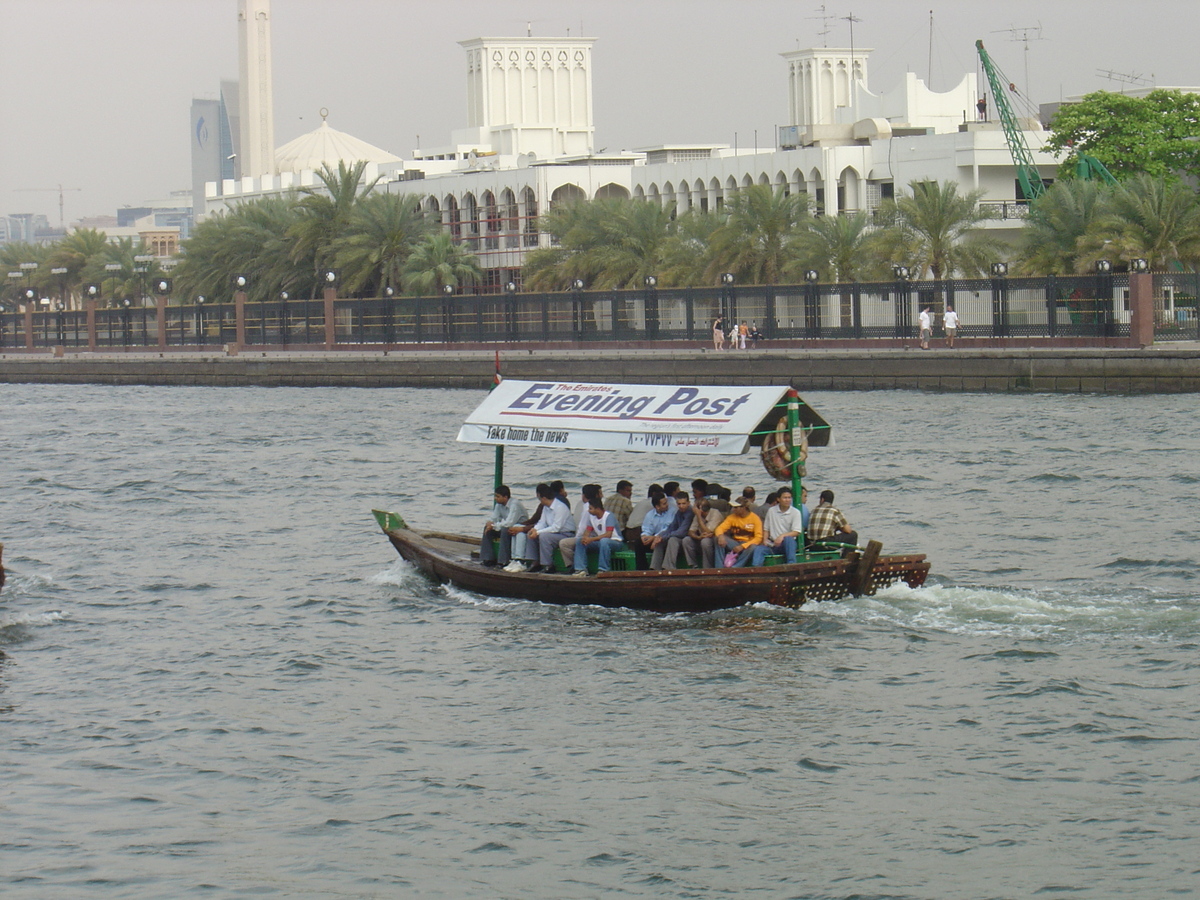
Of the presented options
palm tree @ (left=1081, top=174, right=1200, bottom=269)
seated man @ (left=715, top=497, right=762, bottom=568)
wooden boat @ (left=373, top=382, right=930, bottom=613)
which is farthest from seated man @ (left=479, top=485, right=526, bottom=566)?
palm tree @ (left=1081, top=174, right=1200, bottom=269)

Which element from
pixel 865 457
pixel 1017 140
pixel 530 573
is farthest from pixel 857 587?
pixel 1017 140

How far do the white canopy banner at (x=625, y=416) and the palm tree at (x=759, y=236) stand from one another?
38873 millimetres

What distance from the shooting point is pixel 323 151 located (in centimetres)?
11894

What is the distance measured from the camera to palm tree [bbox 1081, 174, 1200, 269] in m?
46.3

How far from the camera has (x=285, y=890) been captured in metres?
10.4

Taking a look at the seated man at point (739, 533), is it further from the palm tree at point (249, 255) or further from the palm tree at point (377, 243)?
the palm tree at point (249, 255)

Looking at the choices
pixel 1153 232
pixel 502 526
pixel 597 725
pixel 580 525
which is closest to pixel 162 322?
pixel 1153 232

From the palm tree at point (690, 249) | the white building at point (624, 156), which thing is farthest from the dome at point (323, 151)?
the palm tree at point (690, 249)

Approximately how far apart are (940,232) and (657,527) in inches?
1460

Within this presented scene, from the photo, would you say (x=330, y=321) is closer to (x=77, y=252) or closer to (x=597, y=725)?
(x=77, y=252)

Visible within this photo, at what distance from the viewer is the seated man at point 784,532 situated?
54.4 ft

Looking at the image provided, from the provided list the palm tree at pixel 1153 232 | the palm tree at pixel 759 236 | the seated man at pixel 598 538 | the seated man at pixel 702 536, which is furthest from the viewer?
the palm tree at pixel 759 236

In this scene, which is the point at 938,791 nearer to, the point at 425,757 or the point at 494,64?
the point at 425,757

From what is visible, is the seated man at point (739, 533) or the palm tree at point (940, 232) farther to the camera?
the palm tree at point (940, 232)
